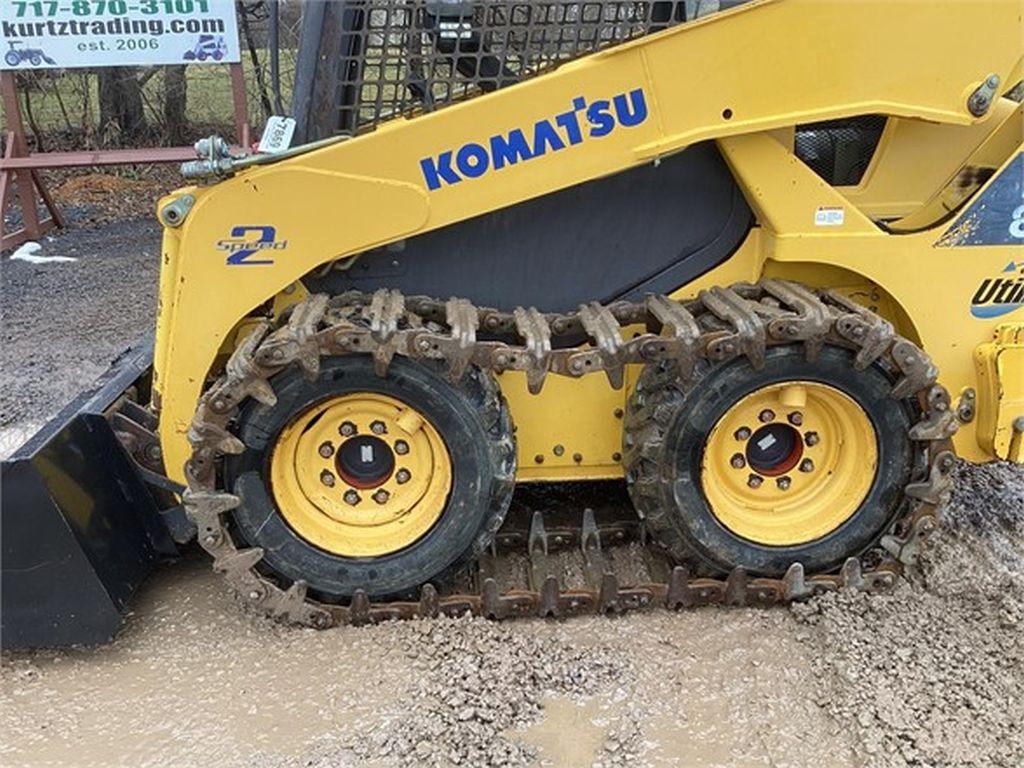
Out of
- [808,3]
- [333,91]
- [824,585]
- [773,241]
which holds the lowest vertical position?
[824,585]

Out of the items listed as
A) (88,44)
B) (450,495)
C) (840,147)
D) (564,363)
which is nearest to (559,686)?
(450,495)

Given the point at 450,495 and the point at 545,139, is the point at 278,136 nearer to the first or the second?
the point at 545,139

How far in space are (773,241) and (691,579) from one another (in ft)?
3.72

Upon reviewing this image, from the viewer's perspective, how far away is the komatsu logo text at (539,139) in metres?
3.11

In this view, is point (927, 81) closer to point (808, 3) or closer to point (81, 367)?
point (808, 3)

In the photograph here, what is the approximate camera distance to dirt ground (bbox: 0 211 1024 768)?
111 inches

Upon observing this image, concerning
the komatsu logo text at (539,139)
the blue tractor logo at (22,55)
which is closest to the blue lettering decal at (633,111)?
the komatsu logo text at (539,139)

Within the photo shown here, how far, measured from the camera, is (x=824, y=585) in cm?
343

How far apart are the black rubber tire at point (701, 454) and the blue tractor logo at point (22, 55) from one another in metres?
6.94

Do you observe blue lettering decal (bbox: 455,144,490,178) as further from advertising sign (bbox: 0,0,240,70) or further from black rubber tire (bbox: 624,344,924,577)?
advertising sign (bbox: 0,0,240,70)

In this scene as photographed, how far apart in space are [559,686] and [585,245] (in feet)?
4.71

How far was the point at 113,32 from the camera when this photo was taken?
8320mm

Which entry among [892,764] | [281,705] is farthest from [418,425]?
[892,764]

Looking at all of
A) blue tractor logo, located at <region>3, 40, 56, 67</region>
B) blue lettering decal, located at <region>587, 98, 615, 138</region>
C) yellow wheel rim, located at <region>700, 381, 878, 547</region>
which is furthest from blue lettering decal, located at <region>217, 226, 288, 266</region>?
blue tractor logo, located at <region>3, 40, 56, 67</region>
